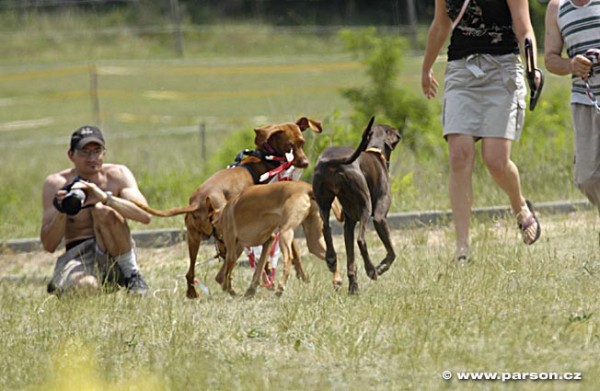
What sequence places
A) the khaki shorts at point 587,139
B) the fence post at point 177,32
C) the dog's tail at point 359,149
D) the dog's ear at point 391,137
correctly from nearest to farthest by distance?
the dog's tail at point 359,149 < the khaki shorts at point 587,139 < the dog's ear at point 391,137 < the fence post at point 177,32

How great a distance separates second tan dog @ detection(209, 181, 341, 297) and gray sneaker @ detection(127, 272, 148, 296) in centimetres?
70

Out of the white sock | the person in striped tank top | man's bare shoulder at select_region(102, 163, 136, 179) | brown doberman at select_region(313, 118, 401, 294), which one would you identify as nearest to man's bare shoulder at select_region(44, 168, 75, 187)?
man's bare shoulder at select_region(102, 163, 136, 179)

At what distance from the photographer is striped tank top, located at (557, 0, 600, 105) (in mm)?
8039

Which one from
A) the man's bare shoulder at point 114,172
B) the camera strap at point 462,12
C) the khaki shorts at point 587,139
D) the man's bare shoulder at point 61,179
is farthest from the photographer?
the man's bare shoulder at point 114,172

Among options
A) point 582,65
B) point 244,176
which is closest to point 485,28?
point 582,65

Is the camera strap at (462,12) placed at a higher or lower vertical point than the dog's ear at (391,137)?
higher

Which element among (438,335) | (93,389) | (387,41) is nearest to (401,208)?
(387,41)

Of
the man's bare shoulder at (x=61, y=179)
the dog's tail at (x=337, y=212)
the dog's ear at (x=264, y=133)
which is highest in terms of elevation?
the dog's ear at (x=264, y=133)

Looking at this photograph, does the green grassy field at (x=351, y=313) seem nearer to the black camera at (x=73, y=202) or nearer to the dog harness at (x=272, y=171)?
the dog harness at (x=272, y=171)

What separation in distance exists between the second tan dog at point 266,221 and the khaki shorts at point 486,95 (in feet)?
3.66

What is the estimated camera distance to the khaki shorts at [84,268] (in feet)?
30.0

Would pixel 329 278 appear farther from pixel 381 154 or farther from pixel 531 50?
pixel 531 50

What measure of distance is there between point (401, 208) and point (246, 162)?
3.29 meters

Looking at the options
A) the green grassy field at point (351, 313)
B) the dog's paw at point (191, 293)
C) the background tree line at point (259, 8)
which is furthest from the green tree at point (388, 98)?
the background tree line at point (259, 8)
